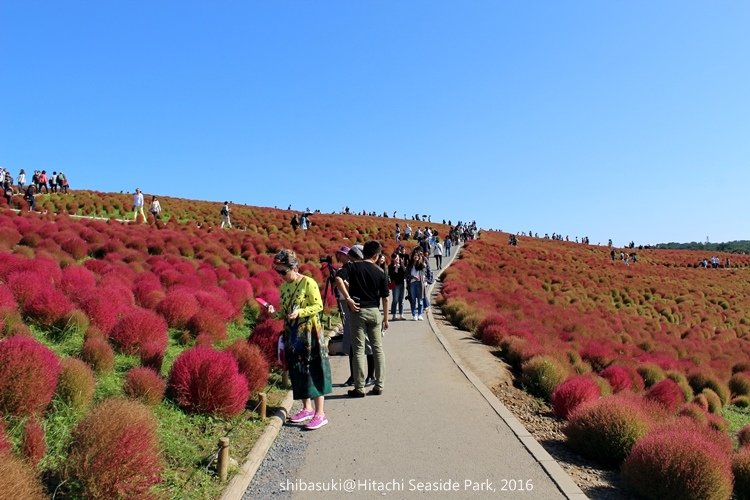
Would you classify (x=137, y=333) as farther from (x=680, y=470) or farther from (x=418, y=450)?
(x=680, y=470)

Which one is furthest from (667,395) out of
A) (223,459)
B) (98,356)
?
(98,356)

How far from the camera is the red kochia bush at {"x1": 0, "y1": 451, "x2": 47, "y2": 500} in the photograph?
354 centimetres

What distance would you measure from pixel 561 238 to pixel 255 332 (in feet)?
275

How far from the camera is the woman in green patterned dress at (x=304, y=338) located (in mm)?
6562

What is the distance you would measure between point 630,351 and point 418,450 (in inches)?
637

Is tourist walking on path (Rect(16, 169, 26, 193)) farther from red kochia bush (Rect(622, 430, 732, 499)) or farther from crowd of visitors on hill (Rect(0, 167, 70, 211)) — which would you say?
red kochia bush (Rect(622, 430, 732, 499))

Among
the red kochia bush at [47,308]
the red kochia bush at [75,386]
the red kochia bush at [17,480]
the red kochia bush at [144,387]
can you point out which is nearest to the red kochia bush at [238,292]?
the red kochia bush at [47,308]

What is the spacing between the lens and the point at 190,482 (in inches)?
196

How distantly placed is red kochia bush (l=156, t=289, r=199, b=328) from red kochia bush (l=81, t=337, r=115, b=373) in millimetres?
2799

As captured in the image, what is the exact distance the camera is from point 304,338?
6617 mm

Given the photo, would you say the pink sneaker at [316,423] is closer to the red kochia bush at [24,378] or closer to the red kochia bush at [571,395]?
the red kochia bush at [24,378]

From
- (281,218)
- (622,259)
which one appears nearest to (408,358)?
(281,218)

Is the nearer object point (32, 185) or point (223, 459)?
point (223, 459)

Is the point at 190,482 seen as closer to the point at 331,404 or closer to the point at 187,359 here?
the point at 187,359
